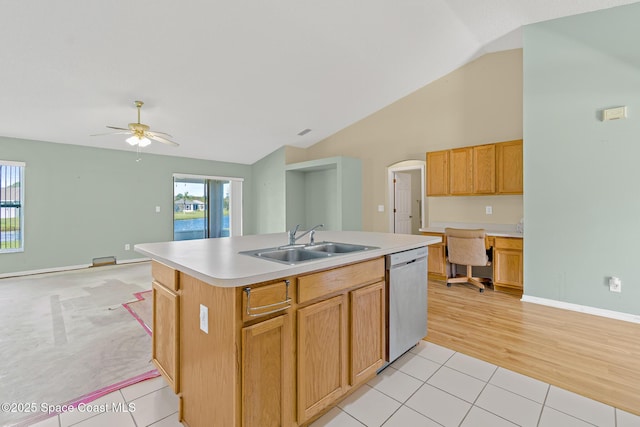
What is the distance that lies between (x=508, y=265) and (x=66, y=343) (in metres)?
5.08

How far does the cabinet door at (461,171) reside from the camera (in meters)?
4.55

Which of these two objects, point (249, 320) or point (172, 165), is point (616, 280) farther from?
point (172, 165)

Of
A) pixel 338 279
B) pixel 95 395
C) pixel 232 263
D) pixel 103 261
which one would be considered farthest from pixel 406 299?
pixel 103 261

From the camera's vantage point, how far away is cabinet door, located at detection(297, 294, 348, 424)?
1494 mm

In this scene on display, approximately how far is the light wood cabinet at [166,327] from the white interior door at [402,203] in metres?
4.85

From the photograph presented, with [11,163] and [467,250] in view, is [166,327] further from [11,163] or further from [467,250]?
[11,163]

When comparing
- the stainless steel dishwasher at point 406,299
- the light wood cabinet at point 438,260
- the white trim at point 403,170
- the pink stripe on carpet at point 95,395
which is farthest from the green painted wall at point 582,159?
the pink stripe on carpet at point 95,395

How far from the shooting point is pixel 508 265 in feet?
13.1

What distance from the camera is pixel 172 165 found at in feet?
21.6

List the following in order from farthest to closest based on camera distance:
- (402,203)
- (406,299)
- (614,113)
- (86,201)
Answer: (402,203), (86,201), (614,113), (406,299)

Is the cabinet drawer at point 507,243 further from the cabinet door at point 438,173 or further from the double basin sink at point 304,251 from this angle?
the double basin sink at point 304,251

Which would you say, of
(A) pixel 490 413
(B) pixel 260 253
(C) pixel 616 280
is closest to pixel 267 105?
(B) pixel 260 253

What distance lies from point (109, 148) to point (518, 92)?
291 inches

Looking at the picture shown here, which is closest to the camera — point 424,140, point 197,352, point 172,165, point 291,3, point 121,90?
point 197,352
